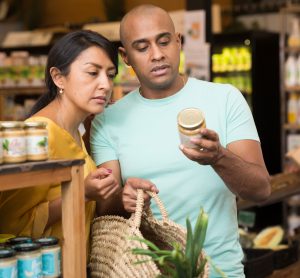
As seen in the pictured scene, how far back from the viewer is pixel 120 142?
2592 mm

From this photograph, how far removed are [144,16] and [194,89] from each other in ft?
1.11

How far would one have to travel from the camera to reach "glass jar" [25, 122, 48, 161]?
2070mm

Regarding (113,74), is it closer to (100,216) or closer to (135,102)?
(135,102)

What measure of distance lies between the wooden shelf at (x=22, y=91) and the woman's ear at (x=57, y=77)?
7198 millimetres

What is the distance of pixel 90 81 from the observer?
2477mm

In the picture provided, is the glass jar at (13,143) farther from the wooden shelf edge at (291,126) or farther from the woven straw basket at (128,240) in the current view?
the wooden shelf edge at (291,126)

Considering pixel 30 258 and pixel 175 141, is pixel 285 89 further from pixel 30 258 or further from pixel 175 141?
pixel 30 258

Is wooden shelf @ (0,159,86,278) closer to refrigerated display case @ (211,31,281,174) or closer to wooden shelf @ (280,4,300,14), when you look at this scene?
refrigerated display case @ (211,31,281,174)

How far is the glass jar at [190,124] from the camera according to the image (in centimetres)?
208

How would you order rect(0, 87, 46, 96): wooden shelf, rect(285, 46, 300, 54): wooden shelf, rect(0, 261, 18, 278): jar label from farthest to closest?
1. rect(0, 87, 46, 96): wooden shelf
2. rect(285, 46, 300, 54): wooden shelf
3. rect(0, 261, 18, 278): jar label

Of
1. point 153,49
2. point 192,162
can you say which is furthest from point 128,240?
point 153,49

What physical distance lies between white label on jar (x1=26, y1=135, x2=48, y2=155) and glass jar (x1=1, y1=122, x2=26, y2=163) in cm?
2

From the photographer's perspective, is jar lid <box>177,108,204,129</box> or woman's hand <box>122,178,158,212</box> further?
woman's hand <box>122,178,158,212</box>

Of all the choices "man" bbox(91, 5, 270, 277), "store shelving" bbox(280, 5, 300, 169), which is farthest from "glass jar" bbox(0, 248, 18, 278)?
"store shelving" bbox(280, 5, 300, 169)
